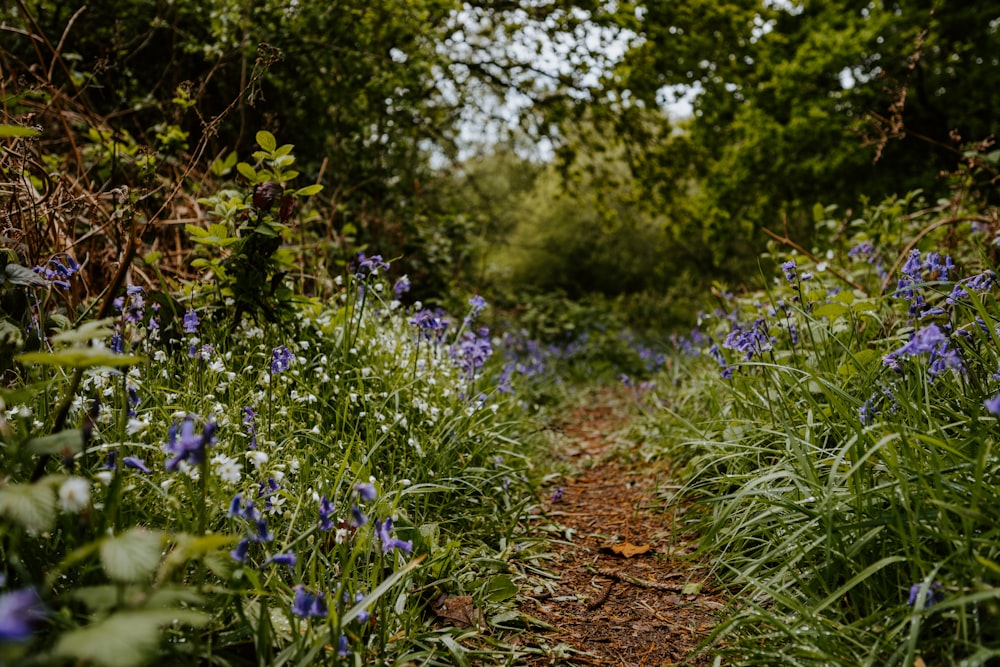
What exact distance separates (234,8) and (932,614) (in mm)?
5301

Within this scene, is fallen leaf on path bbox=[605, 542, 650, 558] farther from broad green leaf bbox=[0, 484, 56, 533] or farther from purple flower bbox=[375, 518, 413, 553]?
broad green leaf bbox=[0, 484, 56, 533]

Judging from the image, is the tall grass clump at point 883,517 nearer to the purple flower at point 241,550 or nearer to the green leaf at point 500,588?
the green leaf at point 500,588

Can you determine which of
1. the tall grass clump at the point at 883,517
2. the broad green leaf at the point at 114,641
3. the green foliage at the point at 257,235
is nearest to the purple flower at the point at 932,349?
the tall grass clump at the point at 883,517

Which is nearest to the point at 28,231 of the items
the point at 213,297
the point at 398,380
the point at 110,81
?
the point at 213,297

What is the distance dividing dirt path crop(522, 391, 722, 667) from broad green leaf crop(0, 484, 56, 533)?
1.40m

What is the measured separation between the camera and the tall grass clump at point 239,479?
3.85ft

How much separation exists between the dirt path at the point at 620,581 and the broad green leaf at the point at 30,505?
4.58ft

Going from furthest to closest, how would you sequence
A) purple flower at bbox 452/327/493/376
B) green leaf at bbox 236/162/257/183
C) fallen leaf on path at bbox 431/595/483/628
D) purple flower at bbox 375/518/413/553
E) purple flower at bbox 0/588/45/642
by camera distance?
purple flower at bbox 452/327/493/376, green leaf at bbox 236/162/257/183, fallen leaf on path at bbox 431/595/483/628, purple flower at bbox 375/518/413/553, purple flower at bbox 0/588/45/642

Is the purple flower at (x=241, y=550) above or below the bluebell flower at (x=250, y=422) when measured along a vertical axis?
below

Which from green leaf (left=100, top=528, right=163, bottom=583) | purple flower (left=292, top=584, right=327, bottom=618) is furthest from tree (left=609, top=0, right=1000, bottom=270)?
green leaf (left=100, top=528, right=163, bottom=583)

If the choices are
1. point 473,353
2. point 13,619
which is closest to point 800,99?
point 473,353

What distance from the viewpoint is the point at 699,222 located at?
362 inches

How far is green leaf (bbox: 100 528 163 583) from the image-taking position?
950 mm

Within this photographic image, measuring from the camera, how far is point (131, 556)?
99 cm
